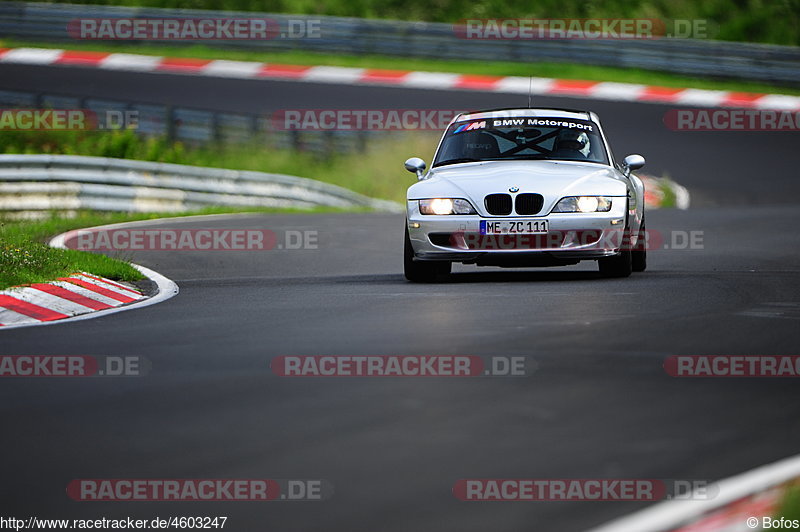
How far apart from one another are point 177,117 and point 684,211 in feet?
34.4

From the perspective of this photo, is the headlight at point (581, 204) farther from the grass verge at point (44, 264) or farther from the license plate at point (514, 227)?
the grass verge at point (44, 264)

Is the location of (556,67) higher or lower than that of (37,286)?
higher

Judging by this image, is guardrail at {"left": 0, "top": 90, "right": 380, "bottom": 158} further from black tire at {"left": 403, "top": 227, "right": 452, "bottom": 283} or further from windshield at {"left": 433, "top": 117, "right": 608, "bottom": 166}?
black tire at {"left": 403, "top": 227, "right": 452, "bottom": 283}

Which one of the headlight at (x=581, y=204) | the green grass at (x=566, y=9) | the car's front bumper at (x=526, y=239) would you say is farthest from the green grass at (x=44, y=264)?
the green grass at (x=566, y=9)

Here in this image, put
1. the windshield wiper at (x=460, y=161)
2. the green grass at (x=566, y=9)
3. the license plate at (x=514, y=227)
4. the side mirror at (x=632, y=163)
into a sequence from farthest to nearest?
the green grass at (x=566, y=9)
the windshield wiper at (x=460, y=161)
the side mirror at (x=632, y=163)
the license plate at (x=514, y=227)

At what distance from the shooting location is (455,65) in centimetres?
3328

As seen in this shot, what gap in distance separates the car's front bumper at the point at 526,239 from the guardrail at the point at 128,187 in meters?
10.5

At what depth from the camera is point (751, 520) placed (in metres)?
4.57

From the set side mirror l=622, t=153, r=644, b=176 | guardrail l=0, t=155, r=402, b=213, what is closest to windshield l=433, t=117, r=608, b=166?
side mirror l=622, t=153, r=644, b=176

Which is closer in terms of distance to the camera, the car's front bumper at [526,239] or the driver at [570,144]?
the car's front bumper at [526,239]

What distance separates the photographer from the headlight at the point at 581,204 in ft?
38.2

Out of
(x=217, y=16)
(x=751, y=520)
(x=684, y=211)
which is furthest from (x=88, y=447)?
(x=217, y=16)

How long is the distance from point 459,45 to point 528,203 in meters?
22.0

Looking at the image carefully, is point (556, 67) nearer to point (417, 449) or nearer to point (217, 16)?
point (217, 16)
